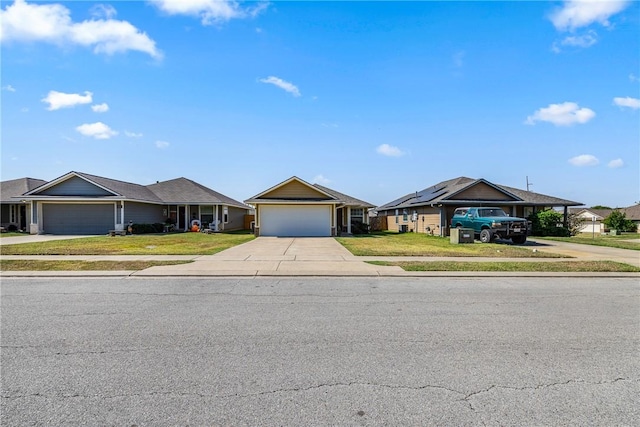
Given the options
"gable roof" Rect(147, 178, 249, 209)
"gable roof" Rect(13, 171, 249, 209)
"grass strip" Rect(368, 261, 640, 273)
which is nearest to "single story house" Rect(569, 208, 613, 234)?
"grass strip" Rect(368, 261, 640, 273)

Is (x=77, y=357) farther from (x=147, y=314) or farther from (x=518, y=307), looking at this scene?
(x=518, y=307)

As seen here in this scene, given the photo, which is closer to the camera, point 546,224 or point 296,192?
point 296,192

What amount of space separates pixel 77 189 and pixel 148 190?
6.38 metres

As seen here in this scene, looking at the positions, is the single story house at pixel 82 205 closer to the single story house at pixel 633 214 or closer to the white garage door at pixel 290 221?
the white garage door at pixel 290 221

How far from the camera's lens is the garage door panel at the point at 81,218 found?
28000mm

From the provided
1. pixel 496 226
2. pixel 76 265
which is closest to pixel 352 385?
pixel 76 265

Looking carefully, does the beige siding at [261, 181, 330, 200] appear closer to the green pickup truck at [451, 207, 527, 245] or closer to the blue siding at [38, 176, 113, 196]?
the green pickup truck at [451, 207, 527, 245]

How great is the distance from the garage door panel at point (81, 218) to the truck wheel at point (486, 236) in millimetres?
25128

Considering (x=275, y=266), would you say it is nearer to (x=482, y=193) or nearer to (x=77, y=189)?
(x=482, y=193)

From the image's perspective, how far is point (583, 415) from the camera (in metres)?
3.13

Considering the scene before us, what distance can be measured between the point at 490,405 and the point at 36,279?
34.1 ft

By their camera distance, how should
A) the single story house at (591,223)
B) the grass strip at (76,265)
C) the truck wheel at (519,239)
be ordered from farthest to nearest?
the single story house at (591,223)
the truck wheel at (519,239)
the grass strip at (76,265)

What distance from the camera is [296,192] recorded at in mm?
27578

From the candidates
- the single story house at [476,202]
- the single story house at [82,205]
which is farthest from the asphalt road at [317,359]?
the single story house at [82,205]
